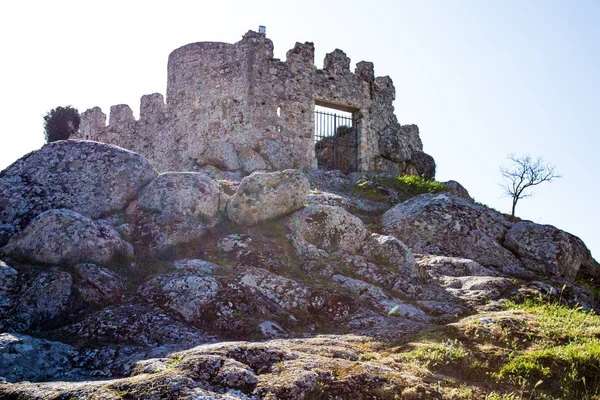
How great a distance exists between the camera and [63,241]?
28.7ft

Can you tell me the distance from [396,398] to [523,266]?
8.58m

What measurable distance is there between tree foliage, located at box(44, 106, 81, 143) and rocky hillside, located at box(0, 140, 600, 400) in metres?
20.3

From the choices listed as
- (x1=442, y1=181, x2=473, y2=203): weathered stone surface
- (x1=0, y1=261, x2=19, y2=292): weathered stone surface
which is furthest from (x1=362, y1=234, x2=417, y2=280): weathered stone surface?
(x1=442, y1=181, x2=473, y2=203): weathered stone surface

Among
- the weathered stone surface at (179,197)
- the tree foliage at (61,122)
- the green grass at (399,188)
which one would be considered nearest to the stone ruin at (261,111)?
the green grass at (399,188)

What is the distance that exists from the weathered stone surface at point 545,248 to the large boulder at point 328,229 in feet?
14.4

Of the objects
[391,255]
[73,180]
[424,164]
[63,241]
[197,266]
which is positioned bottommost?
[197,266]

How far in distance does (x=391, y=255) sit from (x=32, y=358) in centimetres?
672

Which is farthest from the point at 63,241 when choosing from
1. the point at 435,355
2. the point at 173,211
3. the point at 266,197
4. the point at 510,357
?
the point at 510,357

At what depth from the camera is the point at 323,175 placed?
20156 mm

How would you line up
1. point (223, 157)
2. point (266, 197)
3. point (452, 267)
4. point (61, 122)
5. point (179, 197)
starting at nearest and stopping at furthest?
point (179, 197), point (266, 197), point (452, 267), point (223, 157), point (61, 122)

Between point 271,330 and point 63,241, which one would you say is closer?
point 271,330

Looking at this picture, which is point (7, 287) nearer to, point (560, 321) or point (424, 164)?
point (560, 321)

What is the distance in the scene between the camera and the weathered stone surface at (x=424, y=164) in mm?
25312

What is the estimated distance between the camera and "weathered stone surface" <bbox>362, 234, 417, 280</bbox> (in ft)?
35.1
